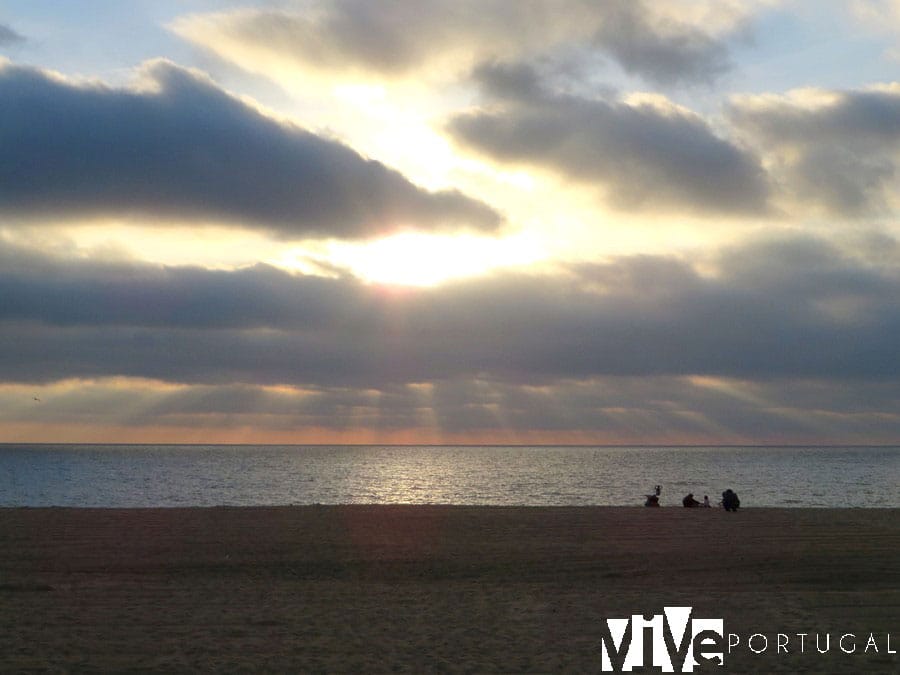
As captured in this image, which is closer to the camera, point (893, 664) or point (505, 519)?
point (893, 664)

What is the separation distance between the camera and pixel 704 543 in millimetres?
27125

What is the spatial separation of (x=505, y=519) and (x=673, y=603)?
17.7 m

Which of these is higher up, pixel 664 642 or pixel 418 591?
pixel 664 642

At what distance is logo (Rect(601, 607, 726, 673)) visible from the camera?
13.5 m

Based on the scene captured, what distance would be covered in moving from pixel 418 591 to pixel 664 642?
6.28 metres

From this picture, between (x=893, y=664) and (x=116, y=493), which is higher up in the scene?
(x=893, y=664)

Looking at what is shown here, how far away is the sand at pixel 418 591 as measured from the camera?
13508 mm

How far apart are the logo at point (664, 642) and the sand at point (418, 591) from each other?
1.04 feet

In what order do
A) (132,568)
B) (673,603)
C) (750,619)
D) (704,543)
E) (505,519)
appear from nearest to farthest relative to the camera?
1. (750,619)
2. (673,603)
3. (132,568)
4. (704,543)
5. (505,519)

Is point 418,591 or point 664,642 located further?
point 418,591

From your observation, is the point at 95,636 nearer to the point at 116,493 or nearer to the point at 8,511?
the point at 8,511

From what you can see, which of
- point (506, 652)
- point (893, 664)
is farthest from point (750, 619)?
point (506, 652)

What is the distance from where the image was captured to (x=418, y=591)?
19172mm

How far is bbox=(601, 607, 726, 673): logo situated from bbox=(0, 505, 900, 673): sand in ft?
1.04
